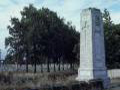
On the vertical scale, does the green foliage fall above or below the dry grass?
above

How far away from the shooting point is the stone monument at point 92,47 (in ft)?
71.5

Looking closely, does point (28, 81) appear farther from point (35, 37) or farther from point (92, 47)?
point (35, 37)

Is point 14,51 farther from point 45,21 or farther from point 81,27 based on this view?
point 81,27

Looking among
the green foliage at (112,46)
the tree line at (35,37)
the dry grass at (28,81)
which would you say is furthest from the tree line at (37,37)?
the dry grass at (28,81)

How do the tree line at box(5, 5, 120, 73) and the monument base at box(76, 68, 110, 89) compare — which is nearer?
the monument base at box(76, 68, 110, 89)

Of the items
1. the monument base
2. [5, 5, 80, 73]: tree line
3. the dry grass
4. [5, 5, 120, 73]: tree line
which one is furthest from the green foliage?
the monument base

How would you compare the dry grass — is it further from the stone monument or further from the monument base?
the stone monument

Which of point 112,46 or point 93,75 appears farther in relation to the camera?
point 112,46

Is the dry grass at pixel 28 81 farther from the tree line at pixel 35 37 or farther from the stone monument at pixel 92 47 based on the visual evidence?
the tree line at pixel 35 37

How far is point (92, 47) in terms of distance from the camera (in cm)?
2175

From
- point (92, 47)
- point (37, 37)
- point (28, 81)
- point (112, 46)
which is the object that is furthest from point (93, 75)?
point (37, 37)

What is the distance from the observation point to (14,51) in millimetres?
55062

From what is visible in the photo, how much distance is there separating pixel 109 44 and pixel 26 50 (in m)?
15.8

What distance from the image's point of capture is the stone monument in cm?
2180
